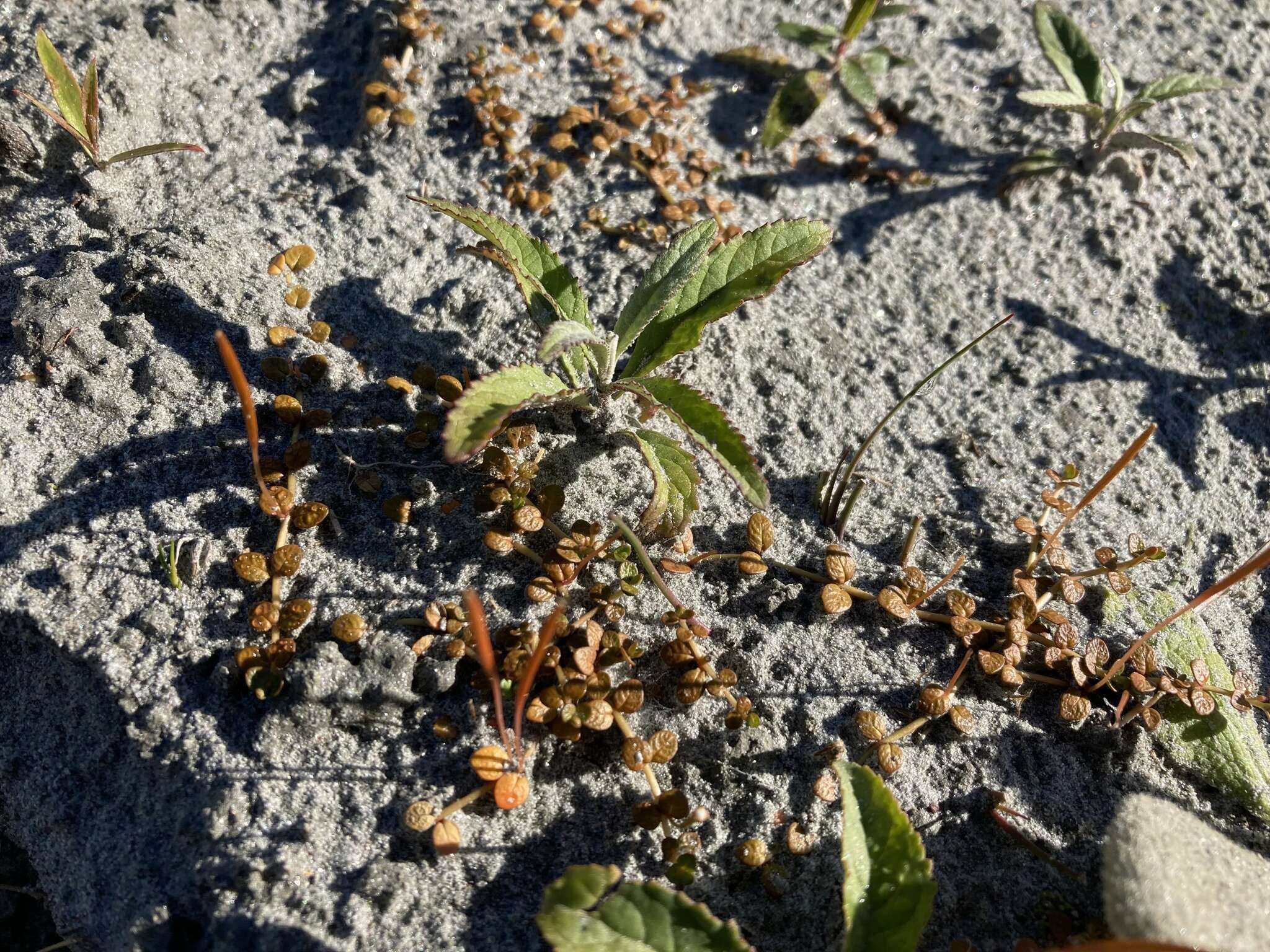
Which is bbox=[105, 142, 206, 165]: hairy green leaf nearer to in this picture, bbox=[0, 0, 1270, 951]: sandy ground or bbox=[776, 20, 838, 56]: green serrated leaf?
bbox=[0, 0, 1270, 951]: sandy ground

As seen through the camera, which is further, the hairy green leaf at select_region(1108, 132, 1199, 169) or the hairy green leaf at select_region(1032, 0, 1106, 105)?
the hairy green leaf at select_region(1032, 0, 1106, 105)

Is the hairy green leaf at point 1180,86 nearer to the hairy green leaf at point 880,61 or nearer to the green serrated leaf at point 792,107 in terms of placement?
the hairy green leaf at point 880,61

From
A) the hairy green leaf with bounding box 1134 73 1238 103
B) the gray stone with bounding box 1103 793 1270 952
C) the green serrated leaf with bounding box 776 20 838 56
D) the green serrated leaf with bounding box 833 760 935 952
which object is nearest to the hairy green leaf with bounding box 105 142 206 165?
the green serrated leaf with bounding box 776 20 838 56

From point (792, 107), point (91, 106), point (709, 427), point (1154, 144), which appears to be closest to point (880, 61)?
point (792, 107)

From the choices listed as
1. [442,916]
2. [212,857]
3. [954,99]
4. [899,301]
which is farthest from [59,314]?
[954,99]

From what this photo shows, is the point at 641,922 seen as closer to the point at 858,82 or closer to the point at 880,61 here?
the point at 858,82
